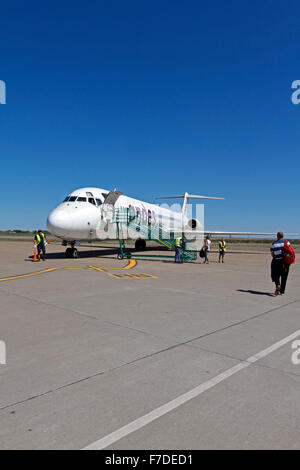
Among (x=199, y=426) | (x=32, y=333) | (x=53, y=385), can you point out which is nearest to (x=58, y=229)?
(x=32, y=333)

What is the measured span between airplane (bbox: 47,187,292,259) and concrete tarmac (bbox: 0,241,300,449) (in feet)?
30.1

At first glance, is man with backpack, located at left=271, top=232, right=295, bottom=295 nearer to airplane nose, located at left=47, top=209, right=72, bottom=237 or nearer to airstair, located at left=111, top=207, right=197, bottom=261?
airstair, located at left=111, top=207, right=197, bottom=261

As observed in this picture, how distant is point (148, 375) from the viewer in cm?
342

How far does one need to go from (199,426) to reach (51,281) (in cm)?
810

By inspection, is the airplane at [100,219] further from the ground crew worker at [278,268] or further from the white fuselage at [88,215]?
the ground crew worker at [278,268]

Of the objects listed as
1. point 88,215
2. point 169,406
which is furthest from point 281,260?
point 88,215

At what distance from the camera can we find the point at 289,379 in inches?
132

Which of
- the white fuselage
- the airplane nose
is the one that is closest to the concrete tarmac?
the airplane nose

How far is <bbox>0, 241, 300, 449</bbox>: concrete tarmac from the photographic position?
2412 millimetres

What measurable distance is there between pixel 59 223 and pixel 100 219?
110 inches

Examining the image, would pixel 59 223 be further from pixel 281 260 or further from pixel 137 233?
pixel 281 260

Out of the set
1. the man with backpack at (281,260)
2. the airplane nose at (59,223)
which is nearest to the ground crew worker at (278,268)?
the man with backpack at (281,260)

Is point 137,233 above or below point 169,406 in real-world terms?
above
